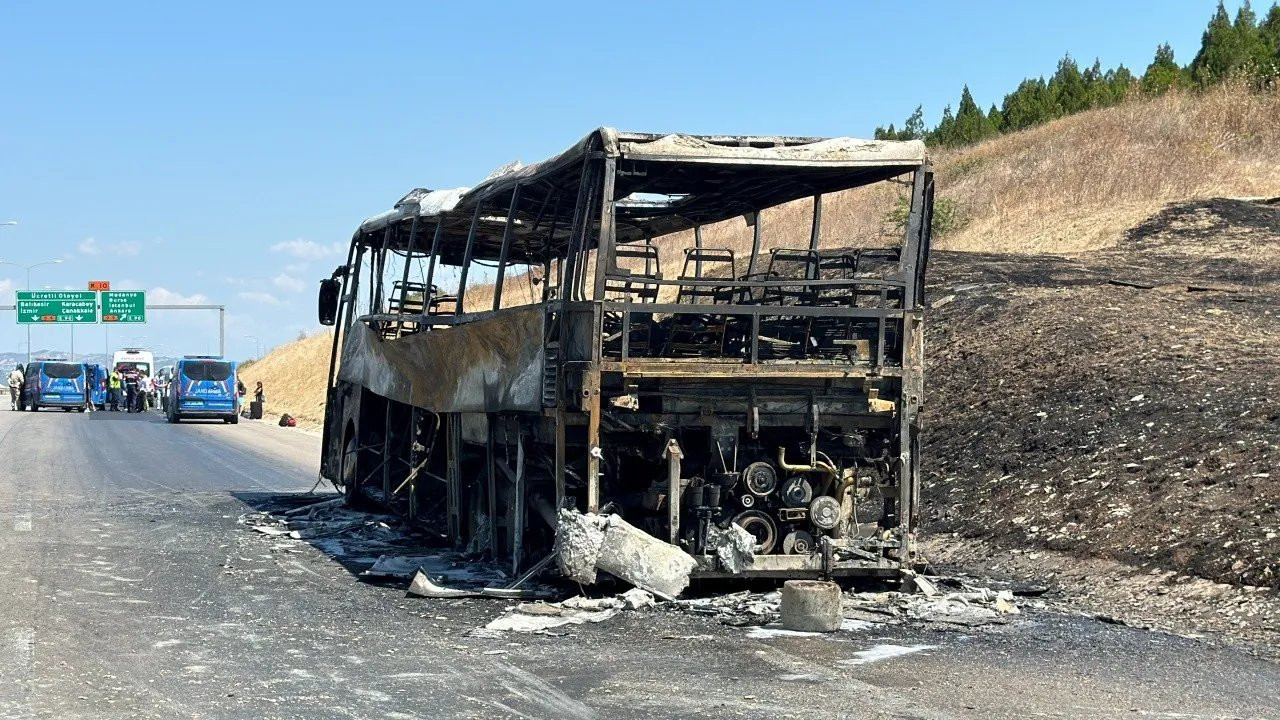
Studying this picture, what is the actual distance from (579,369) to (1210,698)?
14.1 feet

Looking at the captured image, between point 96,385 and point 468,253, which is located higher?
point 468,253

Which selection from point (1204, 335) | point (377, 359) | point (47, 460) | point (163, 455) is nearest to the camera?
point (377, 359)

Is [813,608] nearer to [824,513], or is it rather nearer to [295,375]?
[824,513]

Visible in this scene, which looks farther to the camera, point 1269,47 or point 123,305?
point 123,305

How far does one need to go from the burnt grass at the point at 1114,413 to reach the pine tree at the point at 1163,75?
85.8 feet

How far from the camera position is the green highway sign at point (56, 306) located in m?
69.6

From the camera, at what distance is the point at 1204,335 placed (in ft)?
54.9

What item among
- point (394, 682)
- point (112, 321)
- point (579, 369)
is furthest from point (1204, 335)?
point (112, 321)

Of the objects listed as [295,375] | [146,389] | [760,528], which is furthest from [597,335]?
[295,375]

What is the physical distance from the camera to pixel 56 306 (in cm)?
6994

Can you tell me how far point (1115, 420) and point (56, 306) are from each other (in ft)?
211

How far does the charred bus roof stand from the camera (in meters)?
9.48

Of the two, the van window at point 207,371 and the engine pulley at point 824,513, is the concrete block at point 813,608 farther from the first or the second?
the van window at point 207,371

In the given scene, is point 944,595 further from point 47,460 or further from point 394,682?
point 47,460
